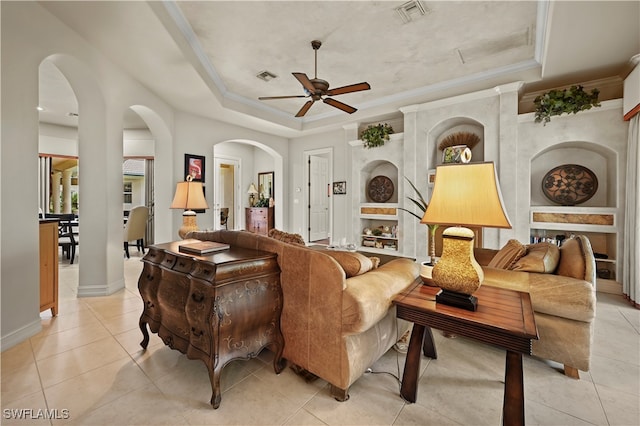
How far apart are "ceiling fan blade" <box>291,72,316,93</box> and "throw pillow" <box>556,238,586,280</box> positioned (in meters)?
2.67

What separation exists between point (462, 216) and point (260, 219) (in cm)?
697

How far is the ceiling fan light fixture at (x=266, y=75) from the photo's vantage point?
4.07 m

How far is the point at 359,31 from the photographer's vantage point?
3.11m

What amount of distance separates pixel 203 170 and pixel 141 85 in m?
1.71

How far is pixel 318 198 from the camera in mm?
7438

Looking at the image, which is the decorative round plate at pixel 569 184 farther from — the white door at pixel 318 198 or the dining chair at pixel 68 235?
the dining chair at pixel 68 235

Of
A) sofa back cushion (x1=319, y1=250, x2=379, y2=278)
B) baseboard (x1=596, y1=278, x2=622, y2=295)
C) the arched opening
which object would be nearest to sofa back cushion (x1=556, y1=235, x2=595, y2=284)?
sofa back cushion (x1=319, y1=250, x2=379, y2=278)

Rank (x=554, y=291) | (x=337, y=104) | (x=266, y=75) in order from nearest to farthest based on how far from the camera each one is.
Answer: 1. (x=554, y=291)
2. (x=337, y=104)
3. (x=266, y=75)

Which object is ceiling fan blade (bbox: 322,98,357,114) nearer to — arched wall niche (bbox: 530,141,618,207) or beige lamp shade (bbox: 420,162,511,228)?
beige lamp shade (bbox: 420,162,511,228)

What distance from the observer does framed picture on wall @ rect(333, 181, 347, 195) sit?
6.14 meters

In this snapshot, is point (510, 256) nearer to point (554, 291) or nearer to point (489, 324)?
point (554, 291)

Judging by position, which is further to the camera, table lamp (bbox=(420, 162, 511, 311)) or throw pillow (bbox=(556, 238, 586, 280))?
throw pillow (bbox=(556, 238, 586, 280))

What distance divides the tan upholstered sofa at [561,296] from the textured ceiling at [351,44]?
217 cm

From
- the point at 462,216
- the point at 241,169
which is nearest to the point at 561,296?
the point at 462,216
